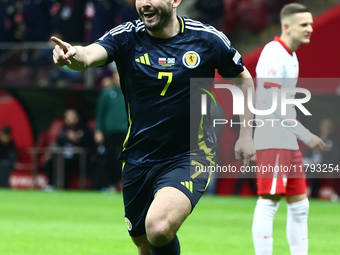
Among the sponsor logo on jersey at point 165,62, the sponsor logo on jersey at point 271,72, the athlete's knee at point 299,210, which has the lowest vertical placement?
the athlete's knee at point 299,210

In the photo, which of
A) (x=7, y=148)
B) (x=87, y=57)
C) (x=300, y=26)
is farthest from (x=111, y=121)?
(x=87, y=57)

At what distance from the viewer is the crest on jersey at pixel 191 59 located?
4520 mm

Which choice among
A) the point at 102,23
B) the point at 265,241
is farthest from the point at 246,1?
the point at 265,241

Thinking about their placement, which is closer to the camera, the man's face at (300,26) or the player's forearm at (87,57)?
the player's forearm at (87,57)

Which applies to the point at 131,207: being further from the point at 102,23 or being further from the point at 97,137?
the point at 102,23

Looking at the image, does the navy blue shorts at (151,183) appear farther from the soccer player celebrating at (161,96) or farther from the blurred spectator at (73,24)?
the blurred spectator at (73,24)

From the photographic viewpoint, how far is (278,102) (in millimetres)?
5547

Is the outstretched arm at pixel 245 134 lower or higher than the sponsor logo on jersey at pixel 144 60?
lower

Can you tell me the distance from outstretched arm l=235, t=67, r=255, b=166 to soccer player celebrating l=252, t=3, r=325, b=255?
2.60 ft

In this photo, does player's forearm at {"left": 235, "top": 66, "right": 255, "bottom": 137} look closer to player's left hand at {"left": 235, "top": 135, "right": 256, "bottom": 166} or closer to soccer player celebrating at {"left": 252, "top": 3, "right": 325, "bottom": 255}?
player's left hand at {"left": 235, "top": 135, "right": 256, "bottom": 166}

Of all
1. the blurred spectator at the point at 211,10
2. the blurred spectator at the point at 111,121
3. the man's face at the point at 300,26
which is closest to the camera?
the man's face at the point at 300,26

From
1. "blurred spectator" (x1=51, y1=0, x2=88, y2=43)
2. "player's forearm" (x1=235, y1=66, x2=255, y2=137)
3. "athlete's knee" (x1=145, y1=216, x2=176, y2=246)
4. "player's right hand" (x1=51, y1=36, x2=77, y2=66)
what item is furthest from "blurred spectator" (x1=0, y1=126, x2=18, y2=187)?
"player's right hand" (x1=51, y1=36, x2=77, y2=66)

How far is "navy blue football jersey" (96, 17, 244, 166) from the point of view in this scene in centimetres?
449

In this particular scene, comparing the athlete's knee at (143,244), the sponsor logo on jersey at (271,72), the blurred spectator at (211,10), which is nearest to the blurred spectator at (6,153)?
the blurred spectator at (211,10)
